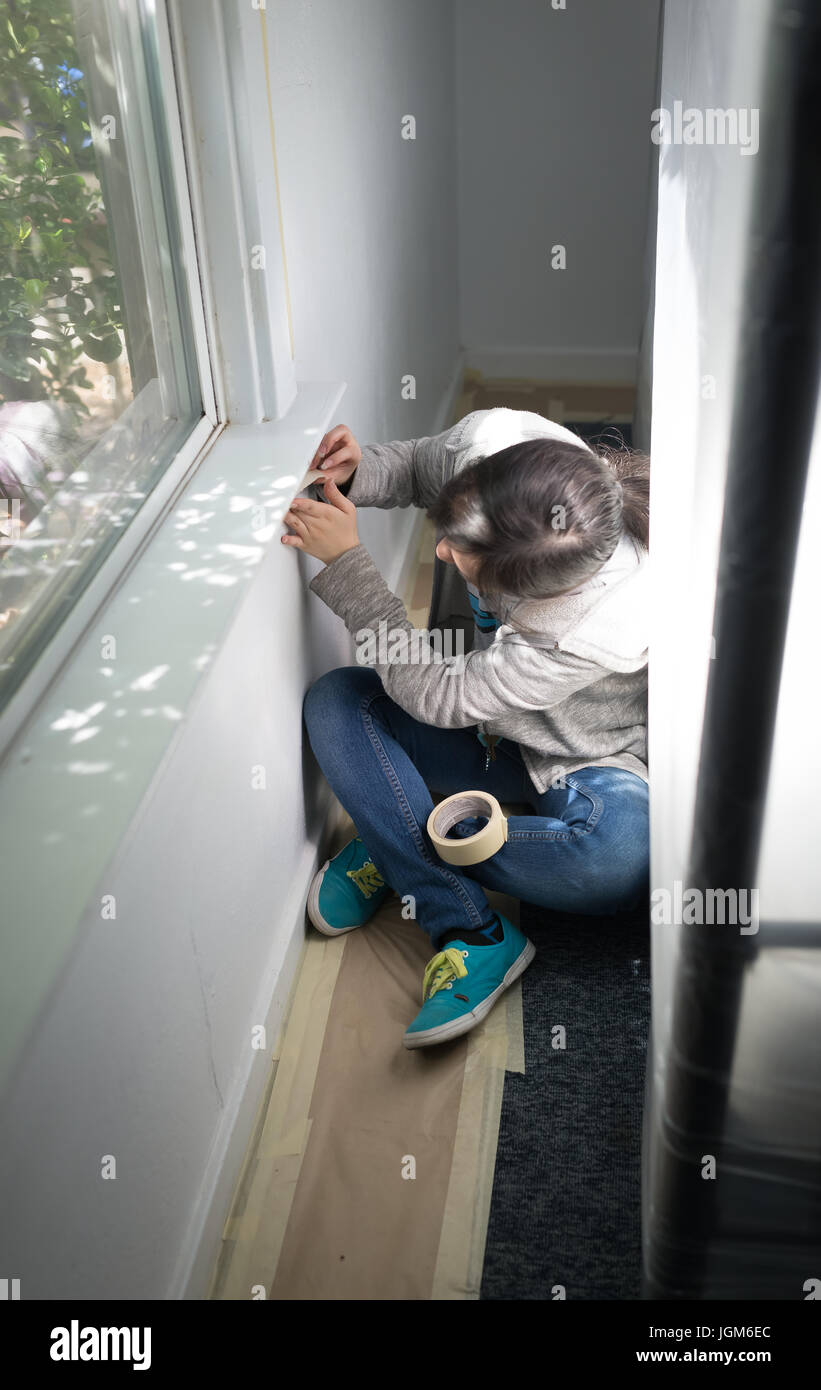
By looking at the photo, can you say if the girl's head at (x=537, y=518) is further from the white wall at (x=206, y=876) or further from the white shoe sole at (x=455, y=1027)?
the white shoe sole at (x=455, y=1027)

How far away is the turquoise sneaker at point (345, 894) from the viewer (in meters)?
1.46

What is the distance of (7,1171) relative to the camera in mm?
674

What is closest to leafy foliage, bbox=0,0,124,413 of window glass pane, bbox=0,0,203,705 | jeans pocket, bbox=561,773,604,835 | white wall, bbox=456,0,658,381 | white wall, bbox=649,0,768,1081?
window glass pane, bbox=0,0,203,705

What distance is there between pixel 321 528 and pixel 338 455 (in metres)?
0.17

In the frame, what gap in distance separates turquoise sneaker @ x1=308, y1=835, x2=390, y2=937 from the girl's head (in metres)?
0.50

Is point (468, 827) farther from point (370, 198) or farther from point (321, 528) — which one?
point (370, 198)

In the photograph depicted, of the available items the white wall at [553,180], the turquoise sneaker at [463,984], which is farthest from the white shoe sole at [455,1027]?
the white wall at [553,180]

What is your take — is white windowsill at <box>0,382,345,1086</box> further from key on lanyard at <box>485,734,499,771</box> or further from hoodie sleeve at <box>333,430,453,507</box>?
key on lanyard at <box>485,734,499,771</box>

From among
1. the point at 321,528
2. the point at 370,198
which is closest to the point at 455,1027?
the point at 321,528

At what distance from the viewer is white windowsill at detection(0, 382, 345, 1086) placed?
27.8 inches

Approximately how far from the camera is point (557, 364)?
3205mm

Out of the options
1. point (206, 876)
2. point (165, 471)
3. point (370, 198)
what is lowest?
point (206, 876)

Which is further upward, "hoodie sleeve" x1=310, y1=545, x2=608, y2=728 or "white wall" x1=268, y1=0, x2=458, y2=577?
"white wall" x1=268, y1=0, x2=458, y2=577

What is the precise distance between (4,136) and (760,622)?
685mm
